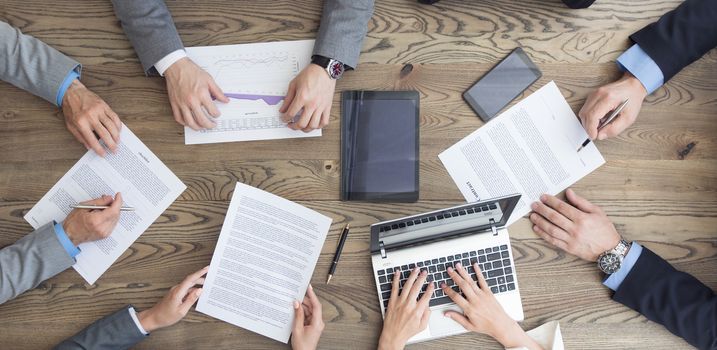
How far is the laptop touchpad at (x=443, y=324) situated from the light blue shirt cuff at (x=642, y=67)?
73 centimetres

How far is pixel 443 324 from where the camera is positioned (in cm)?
133

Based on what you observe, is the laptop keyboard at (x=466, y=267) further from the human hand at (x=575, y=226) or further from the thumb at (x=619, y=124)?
the thumb at (x=619, y=124)

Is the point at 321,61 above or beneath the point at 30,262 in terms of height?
above

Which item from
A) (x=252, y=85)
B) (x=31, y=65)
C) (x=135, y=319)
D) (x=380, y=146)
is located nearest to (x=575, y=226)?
(x=380, y=146)

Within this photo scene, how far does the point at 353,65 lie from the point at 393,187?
32 centimetres

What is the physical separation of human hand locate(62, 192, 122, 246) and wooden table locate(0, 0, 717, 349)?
0.09 meters

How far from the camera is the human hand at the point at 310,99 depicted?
133 centimetres

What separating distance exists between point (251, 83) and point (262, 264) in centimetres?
46

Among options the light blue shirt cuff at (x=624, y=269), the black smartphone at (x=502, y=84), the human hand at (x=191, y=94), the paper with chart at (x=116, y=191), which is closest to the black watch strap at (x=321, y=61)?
the human hand at (x=191, y=94)

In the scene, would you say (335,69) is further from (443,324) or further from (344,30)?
(443,324)

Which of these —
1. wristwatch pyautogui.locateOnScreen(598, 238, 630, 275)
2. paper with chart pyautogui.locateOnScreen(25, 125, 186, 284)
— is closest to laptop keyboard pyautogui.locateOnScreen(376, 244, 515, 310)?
wristwatch pyautogui.locateOnScreen(598, 238, 630, 275)

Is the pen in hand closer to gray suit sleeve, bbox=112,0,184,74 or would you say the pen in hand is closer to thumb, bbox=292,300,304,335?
thumb, bbox=292,300,304,335

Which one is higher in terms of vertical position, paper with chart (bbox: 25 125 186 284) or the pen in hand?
the pen in hand

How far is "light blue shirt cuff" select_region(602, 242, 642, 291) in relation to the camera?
133 centimetres
